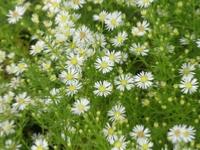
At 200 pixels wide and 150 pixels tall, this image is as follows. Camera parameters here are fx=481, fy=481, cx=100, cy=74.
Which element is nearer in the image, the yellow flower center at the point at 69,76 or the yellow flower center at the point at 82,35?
the yellow flower center at the point at 69,76

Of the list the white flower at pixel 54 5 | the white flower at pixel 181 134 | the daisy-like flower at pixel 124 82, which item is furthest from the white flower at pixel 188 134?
the white flower at pixel 54 5

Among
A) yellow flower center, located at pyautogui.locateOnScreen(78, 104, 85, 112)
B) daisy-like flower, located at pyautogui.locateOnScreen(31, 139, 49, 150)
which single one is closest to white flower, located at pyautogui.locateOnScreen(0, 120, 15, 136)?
daisy-like flower, located at pyautogui.locateOnScreen(31, 139, 49, 150)

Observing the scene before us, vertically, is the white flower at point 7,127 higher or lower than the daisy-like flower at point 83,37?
lower

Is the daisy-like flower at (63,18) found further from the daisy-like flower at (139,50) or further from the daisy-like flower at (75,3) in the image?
the daisy-like flower at (139,50)

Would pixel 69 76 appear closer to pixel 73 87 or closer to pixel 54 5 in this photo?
pixel 73 87

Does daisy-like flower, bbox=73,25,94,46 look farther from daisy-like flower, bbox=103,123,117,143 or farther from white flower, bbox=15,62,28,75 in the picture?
daisy-like flower, bbox=103,123,117,143

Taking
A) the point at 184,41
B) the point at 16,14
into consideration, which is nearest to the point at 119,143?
the point at 184,41

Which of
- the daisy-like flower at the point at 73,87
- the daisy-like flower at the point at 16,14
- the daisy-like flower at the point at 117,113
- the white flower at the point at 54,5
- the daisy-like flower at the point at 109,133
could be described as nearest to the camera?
the daisy-like flower at the point at 109,133
